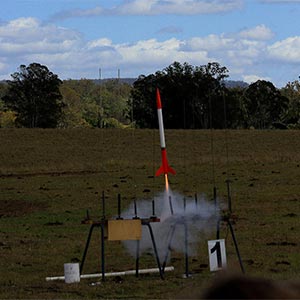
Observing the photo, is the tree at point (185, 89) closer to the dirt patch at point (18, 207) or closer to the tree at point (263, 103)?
the dirt patch at point (18, 207)

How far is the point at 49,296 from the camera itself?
34.9 ft

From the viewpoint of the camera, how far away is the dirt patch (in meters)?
23.2

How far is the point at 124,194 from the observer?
2780 cm

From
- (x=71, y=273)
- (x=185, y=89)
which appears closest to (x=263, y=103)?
(x=185, y=89)

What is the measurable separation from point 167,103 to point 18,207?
2344cm

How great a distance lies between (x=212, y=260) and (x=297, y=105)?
82432 mm

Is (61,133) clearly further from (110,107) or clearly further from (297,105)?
(297,105)

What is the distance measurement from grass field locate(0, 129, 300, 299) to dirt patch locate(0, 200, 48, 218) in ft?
0.08

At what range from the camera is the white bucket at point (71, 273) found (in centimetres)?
1162

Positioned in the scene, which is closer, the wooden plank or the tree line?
the wooden plank

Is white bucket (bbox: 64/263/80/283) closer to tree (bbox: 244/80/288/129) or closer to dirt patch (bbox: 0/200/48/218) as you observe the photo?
dirt patch (bbox: 0/200/48/218)

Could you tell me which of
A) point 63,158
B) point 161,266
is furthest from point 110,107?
point 161,266

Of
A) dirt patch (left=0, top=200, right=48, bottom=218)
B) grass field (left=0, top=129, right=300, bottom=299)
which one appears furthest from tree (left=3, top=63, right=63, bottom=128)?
dirt patch (left=0, top=200, right=48, bottom=218)

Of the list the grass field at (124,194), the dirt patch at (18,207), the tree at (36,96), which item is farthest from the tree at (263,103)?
the dirt patch at (18,207)
